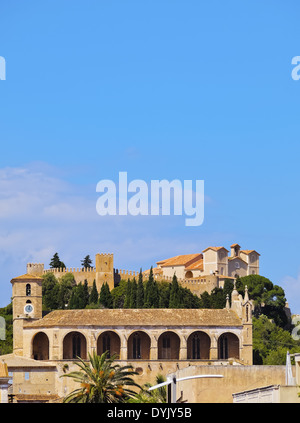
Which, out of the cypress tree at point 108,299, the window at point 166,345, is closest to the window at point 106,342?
the window at point 166,345

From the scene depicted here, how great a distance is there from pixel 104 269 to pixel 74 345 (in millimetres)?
37650

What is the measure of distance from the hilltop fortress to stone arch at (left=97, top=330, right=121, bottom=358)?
32995 millimetres

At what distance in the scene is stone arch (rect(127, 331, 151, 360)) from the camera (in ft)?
362

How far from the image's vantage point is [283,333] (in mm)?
140500

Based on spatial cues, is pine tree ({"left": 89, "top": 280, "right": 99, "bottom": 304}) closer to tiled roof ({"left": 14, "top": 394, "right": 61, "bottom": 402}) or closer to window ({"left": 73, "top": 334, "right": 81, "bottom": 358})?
window ({"left": 73, "top": 334, "right": 81, "bottom": 358})

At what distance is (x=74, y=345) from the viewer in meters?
109

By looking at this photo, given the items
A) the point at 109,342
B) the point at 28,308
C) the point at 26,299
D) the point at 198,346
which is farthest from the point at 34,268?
the point at 198,346

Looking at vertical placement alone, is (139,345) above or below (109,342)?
below

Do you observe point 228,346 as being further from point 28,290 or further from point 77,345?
point 28,290

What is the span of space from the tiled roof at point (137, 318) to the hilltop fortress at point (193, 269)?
3243cm

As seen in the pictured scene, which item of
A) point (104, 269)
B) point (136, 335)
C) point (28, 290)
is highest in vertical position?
point (104, 269)
